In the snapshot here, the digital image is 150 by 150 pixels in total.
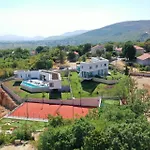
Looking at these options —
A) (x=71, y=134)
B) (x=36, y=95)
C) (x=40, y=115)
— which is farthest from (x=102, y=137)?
(x=36, y=95)

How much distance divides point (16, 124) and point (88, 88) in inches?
510

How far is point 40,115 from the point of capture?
30250 millimetres

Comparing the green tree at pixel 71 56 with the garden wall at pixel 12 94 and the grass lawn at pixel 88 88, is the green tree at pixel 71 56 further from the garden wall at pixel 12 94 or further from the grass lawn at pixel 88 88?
the garden wall at pixel 12 94

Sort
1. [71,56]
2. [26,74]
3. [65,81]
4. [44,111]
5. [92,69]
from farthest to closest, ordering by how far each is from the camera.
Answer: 1. [71,56]
2. [26,74]
3. [92,69]
4. [65,81]
5. [44,111]

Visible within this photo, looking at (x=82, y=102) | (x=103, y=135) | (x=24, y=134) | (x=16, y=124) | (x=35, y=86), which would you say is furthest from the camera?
(x=35, y=86)

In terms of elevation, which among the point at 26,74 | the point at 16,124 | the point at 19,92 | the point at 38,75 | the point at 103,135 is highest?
the point at 103,135

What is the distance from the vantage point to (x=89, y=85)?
38688 millimetres

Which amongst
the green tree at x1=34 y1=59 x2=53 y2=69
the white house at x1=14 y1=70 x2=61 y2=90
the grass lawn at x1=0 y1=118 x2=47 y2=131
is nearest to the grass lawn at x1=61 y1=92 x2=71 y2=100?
the white house at x1=14 y1=70 x2=61 y2=90

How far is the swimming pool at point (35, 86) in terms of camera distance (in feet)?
123

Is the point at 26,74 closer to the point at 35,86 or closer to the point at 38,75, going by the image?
the point at 38,75

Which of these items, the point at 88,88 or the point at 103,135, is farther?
the point at 88,88

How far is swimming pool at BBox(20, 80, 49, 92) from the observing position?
3753 centimetres

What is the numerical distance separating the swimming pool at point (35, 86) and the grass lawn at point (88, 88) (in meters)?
3.92

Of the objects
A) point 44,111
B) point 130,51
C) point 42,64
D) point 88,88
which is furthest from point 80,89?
point 130,51
